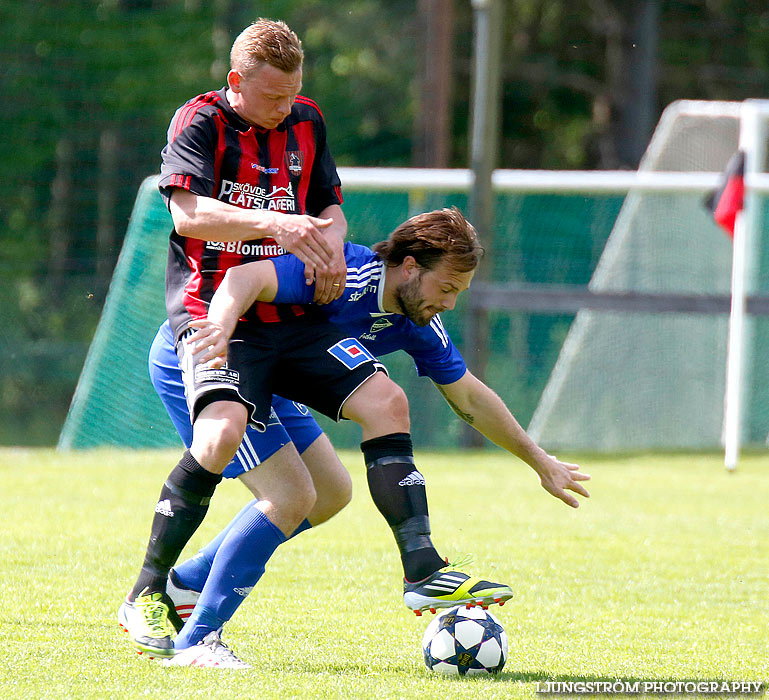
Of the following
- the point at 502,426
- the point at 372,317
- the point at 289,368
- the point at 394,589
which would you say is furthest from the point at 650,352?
the point at 289,368

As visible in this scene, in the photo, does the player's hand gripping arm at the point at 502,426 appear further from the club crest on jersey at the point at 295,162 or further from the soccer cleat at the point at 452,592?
the club crest on jersey at the point at 295,162

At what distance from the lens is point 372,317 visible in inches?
171

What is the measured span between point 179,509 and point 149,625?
39 cm

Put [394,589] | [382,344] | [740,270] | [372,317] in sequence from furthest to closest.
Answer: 1. [740,270]
2. [394,589]
3. [382,344]
4. [372,317]

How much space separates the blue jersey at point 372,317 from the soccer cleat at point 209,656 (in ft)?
3.81

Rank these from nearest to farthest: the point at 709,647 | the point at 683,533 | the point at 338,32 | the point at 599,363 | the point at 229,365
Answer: the point at 229,365, the point at 709,647, the point at 683,533, the point at 599,363, the point at 338,32

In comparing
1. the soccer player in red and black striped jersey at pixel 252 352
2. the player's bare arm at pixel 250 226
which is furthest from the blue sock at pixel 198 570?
the player's bare arm at pixel 250 226

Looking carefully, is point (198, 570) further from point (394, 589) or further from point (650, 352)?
point (650, 352)

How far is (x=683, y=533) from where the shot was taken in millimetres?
7984

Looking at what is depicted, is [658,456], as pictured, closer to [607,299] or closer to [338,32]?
[607,299]

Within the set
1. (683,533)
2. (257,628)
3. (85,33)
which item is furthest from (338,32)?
(257,628)

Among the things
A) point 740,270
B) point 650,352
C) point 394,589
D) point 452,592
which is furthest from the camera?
point 650,352

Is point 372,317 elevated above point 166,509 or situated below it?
above

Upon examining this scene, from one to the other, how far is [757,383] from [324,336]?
36.8ft
